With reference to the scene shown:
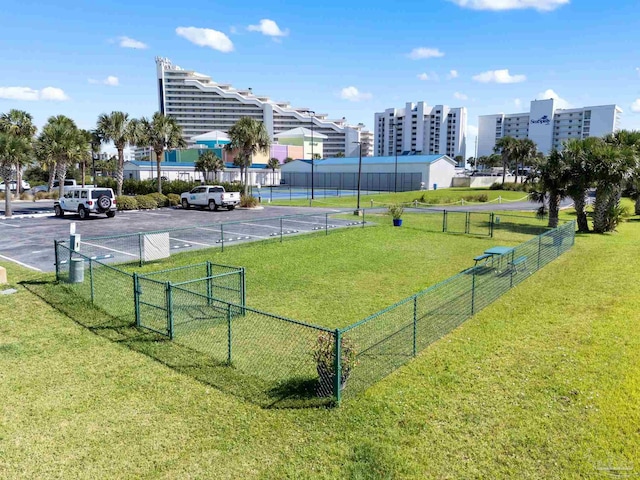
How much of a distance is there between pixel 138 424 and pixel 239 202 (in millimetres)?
35274

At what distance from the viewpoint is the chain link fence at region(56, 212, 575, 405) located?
7.75 metres

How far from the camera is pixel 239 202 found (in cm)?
4131

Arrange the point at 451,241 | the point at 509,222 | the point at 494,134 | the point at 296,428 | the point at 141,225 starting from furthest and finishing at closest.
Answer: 1. the point at 494,134
2. the point at 509,222
3. the point at 141,225
4. the point at 451,241
5. the point at 296,428

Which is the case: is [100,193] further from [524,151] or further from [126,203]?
[524,151]

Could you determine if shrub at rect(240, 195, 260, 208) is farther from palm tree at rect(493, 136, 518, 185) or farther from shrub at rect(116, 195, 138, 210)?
palm tree at rect(493, 136, 518, 185)

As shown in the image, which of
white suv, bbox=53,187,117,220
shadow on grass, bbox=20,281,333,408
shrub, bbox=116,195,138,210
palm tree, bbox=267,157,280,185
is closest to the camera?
shadow on grass, bbox=20,281,333,408

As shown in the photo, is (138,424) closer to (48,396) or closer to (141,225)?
(48,396)

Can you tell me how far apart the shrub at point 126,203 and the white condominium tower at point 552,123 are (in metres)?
144

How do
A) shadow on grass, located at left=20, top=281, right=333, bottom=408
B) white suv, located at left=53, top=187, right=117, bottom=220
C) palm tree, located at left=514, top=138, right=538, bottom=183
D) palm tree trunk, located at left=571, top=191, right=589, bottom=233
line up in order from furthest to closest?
palm tree, located at left=514, top=138, right=538, bottom=183
white suv, located at left=53, top=187, right=117, bottom=220
palm tree trunk, located at left=571, top=191, right=589, bottom=233
shadow on grass, located at left=20, top=281, right=333, bottom=408

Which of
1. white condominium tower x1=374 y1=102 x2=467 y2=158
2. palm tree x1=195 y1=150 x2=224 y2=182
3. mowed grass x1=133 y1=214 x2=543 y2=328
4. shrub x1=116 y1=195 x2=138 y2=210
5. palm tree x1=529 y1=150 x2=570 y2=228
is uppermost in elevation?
white condominium tower x1=374 y1=102 x2=467 y2=158

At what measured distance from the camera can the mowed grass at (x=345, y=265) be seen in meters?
12.6

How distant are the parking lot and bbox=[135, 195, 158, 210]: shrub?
1286 millimetres

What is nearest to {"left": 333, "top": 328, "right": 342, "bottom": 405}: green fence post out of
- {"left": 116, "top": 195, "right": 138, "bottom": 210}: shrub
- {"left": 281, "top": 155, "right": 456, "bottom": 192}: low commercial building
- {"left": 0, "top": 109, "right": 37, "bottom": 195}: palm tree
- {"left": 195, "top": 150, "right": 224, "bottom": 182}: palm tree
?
{"left": 116, "top": 195, "right": 138, "bottom": 210}: shrub

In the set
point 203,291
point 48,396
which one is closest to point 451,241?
point 203,291
